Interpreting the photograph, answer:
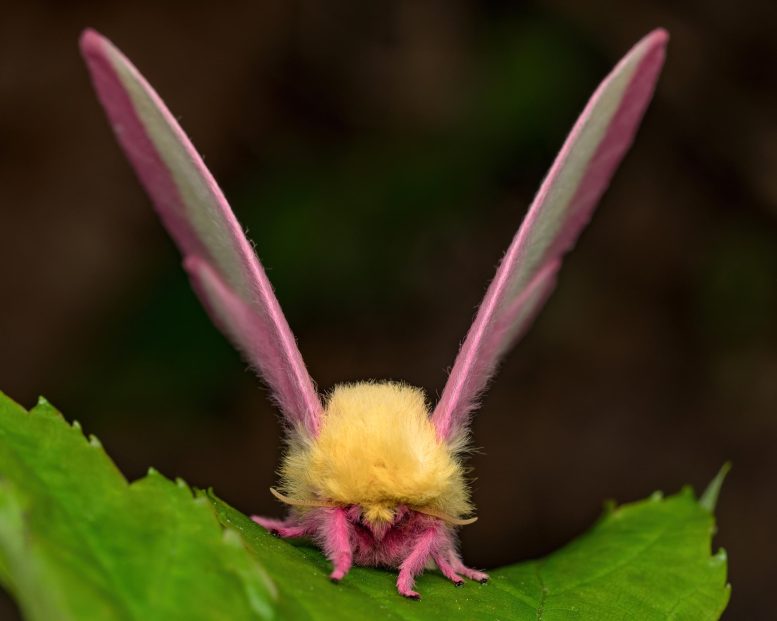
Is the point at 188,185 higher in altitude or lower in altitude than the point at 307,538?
higher

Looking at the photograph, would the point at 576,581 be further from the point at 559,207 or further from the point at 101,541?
the point at 101,541

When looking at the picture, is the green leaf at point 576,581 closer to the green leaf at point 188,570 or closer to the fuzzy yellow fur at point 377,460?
the green leaf at point 188,570

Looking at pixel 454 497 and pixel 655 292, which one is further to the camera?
pixel 655 292

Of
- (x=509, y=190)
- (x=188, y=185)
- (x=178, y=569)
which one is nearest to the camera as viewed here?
(x=178, y=569)

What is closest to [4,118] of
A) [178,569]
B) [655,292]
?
[655,292]

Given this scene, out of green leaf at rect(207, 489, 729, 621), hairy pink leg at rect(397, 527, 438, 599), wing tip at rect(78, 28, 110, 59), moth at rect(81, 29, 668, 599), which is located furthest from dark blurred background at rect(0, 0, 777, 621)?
wing tip at rect(78, 28, 110, 59)

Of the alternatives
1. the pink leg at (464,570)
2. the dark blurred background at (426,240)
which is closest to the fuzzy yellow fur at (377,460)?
the pink leg at (464,570)

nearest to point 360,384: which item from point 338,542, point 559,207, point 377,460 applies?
point 377,460

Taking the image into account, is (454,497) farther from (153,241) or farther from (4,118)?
(4,118)
